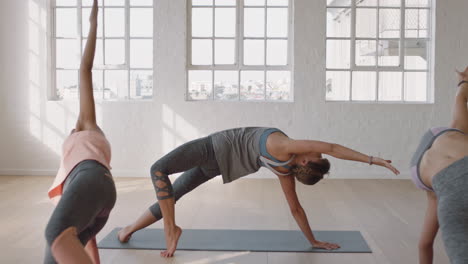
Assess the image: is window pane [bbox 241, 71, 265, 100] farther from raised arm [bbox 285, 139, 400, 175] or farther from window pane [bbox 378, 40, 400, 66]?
raised arm [bbox 285, 139, 400, 175]

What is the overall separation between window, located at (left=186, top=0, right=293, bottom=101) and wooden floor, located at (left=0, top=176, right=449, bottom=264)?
1.26 meters

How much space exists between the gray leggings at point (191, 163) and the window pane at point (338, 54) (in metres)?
3.78

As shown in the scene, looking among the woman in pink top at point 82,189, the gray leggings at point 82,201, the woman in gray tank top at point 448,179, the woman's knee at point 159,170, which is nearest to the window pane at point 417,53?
the woman in gray tank top at point 448,179

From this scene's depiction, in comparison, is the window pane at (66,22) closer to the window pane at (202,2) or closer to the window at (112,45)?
the window at (112,45)

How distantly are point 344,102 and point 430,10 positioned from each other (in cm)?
161

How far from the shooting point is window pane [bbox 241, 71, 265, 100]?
707cm

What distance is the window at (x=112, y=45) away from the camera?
7059mm

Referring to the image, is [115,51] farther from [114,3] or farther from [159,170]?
[159,170]

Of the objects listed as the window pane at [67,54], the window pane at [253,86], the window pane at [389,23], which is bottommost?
the window pane at [253,86]

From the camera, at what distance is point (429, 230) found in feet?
9.34

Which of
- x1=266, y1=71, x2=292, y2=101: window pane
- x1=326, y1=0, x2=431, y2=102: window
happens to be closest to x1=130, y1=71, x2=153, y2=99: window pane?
x1=266, y1=71, x2=292, y2=101: window pane

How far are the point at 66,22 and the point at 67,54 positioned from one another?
1.38 ft

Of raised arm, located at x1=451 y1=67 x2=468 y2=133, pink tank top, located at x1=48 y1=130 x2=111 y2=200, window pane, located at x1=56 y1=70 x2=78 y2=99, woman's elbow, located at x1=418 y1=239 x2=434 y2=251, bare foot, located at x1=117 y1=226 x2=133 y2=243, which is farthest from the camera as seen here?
window pane, located at x1=56 y1=70 x2=78 y2=99

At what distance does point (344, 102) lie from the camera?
695cm
